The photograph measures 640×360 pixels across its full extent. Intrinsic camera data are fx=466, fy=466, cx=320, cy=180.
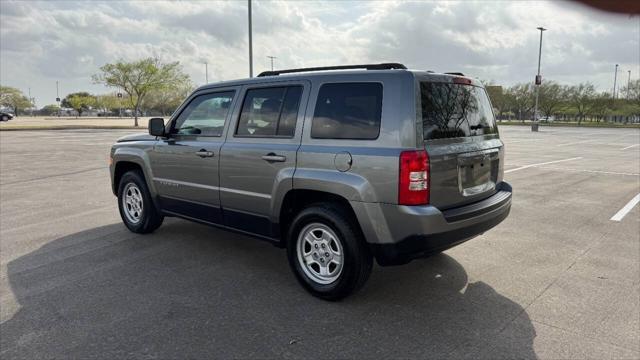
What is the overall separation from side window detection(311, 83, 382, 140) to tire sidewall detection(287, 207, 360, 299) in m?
0.66

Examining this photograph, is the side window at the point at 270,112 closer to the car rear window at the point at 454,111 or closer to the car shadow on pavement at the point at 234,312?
the car rear window at the point at 454,111

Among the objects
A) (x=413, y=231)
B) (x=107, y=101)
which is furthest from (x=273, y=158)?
(x=107, y=101)

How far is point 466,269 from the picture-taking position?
180 inches

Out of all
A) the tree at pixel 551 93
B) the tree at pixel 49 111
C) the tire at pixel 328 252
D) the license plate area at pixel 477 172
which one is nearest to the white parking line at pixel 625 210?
the license plate area at pixel 477 172

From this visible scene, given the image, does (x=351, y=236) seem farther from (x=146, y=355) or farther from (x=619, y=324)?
(x=619, y=324)

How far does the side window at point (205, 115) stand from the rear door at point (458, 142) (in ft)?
6.94

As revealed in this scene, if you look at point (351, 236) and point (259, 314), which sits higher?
point (351, 236)

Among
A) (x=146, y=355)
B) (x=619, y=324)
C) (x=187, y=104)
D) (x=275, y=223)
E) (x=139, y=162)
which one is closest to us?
(x=146, y=355)

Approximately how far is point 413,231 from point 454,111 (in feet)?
3.77

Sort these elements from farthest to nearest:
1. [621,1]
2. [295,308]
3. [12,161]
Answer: [12,161]
[295,308]
[621,1]

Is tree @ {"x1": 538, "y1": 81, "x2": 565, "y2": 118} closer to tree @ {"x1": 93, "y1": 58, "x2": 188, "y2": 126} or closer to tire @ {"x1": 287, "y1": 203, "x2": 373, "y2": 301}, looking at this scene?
tree @ {"x1": 93, "y1": 58, "x2": 188, "y2": 126}

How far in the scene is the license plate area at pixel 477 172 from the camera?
12.3 feet

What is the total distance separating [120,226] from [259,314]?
3431mm

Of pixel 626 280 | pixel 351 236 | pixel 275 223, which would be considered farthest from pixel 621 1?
pixel 626 280
